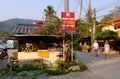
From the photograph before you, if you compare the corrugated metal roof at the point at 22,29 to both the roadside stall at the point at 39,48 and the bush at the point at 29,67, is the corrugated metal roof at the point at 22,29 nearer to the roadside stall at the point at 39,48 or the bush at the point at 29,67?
the roadside stall at the point at 39,48

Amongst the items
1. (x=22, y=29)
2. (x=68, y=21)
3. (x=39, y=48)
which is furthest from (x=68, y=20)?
(x=22, y=29)

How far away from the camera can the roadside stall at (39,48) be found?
1991 centimetres

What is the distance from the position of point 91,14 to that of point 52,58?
2326 centimetres

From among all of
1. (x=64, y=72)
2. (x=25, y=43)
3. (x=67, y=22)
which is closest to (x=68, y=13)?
(x=67, y=22)

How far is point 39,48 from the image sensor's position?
68.1 feet

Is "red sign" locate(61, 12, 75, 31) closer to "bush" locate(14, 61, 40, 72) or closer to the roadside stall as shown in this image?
the roadside stall

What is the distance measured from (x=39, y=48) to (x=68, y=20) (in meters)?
4.10

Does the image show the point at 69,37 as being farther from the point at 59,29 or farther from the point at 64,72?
the point at 64,72

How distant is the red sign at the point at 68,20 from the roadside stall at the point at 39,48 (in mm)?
2502

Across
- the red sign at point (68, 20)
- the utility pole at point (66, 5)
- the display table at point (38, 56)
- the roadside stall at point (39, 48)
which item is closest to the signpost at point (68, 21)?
the red sign at point (68, 20)

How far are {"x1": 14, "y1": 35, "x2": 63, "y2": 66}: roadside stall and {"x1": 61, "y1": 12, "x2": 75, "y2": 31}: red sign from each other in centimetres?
250

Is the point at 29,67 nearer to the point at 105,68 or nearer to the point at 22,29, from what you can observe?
the point at 105,68

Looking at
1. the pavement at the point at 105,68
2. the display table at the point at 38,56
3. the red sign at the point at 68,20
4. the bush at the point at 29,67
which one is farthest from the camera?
the display table at the point at 38,56

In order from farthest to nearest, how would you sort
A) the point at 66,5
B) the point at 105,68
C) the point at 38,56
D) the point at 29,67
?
the point at 38,56 < the point at 66,5 < the point at 29,67 < the point at 105,68
